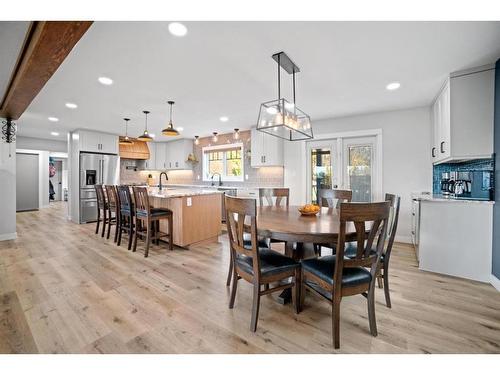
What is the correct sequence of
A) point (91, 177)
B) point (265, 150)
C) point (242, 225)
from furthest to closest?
point (91, 177), point (265, 150), point (242, 225)

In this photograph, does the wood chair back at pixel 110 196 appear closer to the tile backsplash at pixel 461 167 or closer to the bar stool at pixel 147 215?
the bar stool at pixel 147 215

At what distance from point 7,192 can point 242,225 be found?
5.10 metres

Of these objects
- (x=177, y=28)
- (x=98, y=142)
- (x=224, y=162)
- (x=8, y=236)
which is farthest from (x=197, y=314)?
(x=98, y=142)

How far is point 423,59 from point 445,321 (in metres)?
2.52

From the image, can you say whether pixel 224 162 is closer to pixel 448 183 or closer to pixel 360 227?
pixel 448 183

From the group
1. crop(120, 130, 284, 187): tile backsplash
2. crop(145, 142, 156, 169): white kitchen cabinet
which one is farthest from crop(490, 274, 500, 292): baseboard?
crop(145, 142, 156, 169): white kitchen cabinet

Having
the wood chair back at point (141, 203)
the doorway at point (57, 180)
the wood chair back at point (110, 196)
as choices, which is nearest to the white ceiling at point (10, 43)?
the wood chair back at point (141, 203)

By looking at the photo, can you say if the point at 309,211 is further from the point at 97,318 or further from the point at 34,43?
the point at 34,43

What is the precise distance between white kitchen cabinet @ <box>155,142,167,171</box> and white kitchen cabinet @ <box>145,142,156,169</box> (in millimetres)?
67

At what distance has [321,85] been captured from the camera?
3217 millimetres

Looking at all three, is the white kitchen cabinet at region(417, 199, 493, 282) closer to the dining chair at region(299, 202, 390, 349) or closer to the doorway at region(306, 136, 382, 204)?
the doorway at region(306, 136, 382, 204)

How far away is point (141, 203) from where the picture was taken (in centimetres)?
362

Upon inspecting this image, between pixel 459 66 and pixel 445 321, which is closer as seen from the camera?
pixel 445 321
